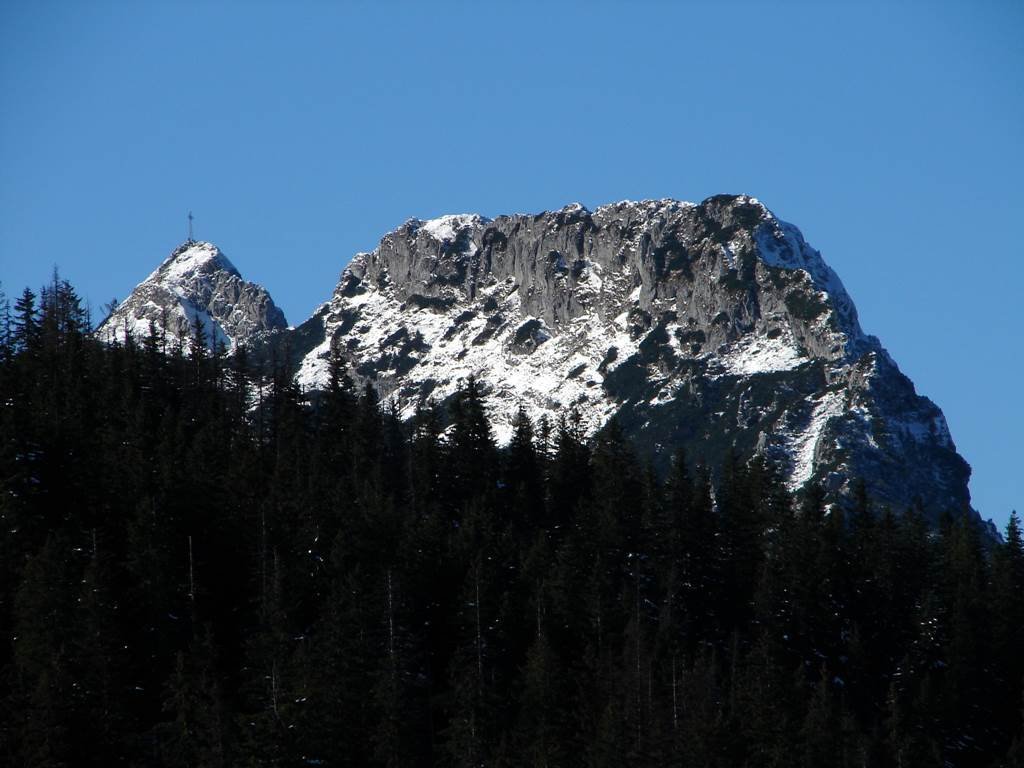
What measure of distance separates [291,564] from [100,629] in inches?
777

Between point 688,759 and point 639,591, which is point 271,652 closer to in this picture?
point 688,759

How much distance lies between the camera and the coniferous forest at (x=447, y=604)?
85.6m

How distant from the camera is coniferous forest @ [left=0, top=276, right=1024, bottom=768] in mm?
85562

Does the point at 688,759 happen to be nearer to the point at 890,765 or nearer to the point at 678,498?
the point at 890,765

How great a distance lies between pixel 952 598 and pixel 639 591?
2341 centimetres

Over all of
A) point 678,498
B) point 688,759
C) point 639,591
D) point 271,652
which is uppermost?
point 678,498

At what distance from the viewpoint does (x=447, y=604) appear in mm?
107438

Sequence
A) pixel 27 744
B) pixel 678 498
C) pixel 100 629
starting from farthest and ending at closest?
pixel 678 498 → pixel 100 629 → pixel 27 744

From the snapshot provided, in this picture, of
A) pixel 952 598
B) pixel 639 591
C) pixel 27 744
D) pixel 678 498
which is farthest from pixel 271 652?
pixel 952 598

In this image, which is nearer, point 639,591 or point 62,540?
point 62,540

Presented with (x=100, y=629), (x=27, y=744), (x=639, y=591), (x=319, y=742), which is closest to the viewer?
(x=27, y=744)

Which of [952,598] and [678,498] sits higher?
[678,498]

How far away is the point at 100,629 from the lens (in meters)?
87.1

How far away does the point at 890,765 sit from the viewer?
98.0 m
